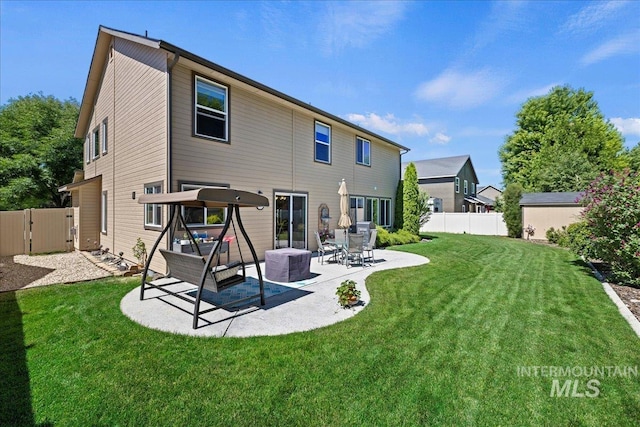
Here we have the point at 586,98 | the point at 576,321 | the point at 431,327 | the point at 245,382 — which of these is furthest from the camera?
the point at 586,98

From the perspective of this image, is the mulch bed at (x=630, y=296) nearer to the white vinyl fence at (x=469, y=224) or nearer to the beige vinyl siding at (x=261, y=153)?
the beige vinyl siding at (x=261, y=153)

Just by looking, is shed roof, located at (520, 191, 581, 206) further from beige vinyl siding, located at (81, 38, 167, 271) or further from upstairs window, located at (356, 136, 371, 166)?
beige vinyl siding, located at (81, 38, 167, 271)

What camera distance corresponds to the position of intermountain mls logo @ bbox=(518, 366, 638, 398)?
2855 millimetres

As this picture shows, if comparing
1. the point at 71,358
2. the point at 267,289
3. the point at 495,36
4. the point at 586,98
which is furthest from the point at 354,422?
the point at 586,98

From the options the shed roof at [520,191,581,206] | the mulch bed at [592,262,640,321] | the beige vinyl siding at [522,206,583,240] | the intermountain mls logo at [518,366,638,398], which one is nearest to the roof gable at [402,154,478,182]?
the shed roof at [520,191,581,206]

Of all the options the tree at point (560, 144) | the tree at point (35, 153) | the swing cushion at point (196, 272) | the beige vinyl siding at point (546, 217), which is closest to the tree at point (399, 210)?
the beige vinyl siding at point (546, 217)

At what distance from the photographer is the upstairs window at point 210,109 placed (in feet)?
26.4

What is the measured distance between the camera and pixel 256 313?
16.0 ft

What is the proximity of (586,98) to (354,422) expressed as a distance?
1813 inches

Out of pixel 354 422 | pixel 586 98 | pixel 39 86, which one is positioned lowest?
pixel 354 422

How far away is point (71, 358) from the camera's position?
11.1 feet

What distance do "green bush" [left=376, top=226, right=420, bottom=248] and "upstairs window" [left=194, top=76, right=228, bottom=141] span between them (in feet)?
27.6

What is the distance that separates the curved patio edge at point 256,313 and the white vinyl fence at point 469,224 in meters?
18.6

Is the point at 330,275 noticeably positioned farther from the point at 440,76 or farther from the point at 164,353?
the point at 440,76
